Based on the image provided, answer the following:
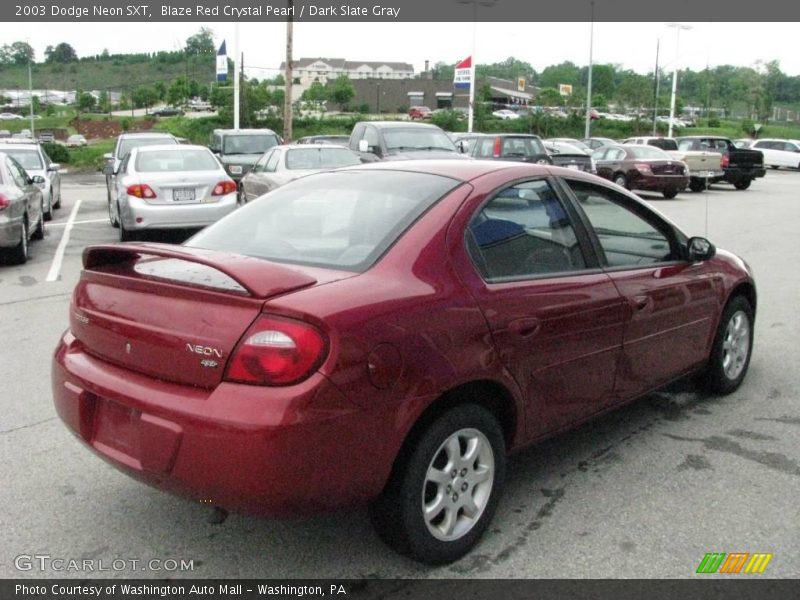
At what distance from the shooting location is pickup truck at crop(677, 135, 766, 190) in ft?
89.1

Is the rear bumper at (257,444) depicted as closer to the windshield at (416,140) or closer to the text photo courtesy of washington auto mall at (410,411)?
the text photo courtesy of washington auto mall at (410,411)

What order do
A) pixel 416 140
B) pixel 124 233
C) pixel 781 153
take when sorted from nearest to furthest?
pixel 124 233
pixel 416 140
pixel 781 153

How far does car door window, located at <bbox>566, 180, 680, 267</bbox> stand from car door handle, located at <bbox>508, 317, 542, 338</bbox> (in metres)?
0.83

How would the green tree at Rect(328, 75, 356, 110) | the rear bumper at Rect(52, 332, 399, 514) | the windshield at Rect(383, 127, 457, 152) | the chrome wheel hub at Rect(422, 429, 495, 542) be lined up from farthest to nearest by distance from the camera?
the green tree at Rect(328, 75, 356, 110)
the windshield at Rect(383, 127, 457, 152)
the chrome wheel hub at Rect(422, 429, 495, 542)
the rear bumper at Rect(52, 332, 399, 514)

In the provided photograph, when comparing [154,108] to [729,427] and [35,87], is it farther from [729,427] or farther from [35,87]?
[729,427]

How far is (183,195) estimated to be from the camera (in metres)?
12.3

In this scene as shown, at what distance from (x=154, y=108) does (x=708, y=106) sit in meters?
A: 68.7

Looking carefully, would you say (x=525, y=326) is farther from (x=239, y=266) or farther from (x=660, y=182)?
(x=660, y=182)

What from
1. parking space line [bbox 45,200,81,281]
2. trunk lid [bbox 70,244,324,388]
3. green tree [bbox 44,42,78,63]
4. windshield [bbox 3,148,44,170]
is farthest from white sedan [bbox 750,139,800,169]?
green tree [bbox 44,42,78,63]

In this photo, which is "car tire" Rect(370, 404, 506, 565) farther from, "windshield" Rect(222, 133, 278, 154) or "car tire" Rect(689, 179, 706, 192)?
"car tire" Rect(689, 179, 706, 192)

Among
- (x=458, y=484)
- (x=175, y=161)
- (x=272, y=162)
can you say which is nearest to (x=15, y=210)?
(x=175, y=161)

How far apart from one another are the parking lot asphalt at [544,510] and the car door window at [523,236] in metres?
1.12

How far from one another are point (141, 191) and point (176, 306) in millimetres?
9631

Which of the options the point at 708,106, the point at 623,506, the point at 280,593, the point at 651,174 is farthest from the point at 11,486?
the point at 708,106
